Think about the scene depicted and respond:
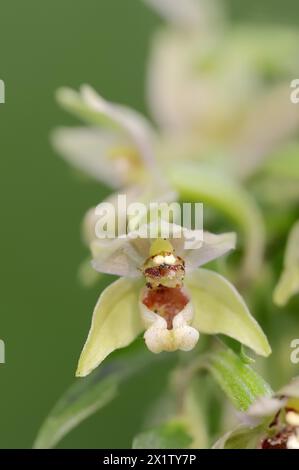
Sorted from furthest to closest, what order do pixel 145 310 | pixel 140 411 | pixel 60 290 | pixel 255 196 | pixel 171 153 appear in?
1. pixel 60 290
2. pixel 140 411
3. pixel 171 153
4. pixel 255 196
5. pixel 145 310

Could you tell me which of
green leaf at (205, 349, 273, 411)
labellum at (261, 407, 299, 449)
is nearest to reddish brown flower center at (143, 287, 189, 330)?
green leaf at (205, 349, 273, 411)

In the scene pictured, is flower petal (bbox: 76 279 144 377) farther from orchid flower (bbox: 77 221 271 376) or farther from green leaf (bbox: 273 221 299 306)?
green leaf (bbox: 273 221 299 306)

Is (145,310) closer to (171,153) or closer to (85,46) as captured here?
(171,153)

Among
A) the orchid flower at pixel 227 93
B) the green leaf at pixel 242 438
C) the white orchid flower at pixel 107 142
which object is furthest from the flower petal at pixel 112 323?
the orchid flower at pixel 227 93

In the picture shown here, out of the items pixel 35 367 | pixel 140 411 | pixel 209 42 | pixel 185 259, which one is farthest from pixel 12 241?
pixel 185 259

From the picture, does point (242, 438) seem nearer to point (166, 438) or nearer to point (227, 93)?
point (166, 438)

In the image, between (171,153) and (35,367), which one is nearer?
(171,153)

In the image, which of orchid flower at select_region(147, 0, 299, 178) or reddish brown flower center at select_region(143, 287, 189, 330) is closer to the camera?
reddish brown flower center at select_region(143, 287, 189, 330)
